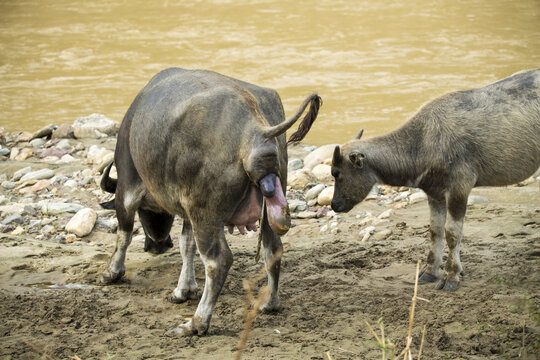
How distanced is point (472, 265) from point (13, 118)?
32.9ft

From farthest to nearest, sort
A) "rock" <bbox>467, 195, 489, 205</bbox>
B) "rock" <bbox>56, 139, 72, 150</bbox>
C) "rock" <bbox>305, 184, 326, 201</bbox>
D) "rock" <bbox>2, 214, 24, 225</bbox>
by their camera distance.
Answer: "rock" <bbox>56, 139, 72, 150</bbox> < "rock" <bbox>305, 184, 326, 201</bbox> < "rock" <bbox>2, 214, 24, 225</bbox> < "rock" <bbox>467, 195, 489, 205</bbox>

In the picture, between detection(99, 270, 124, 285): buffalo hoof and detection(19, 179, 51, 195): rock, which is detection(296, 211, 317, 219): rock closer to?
detection(99, 270, 124, 285): buffalo hoof

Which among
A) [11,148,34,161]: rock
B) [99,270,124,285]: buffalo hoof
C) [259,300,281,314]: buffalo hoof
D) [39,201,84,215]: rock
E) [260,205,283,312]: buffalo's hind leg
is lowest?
[11,148,34,161]: rock

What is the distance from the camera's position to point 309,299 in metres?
6.19

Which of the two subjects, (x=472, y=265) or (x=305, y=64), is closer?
(x=472, y=265)

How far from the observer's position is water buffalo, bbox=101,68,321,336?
17.2 ft

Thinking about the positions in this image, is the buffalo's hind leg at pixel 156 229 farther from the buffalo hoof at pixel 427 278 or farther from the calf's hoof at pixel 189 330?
the buffalo hoof at pixel 427 278

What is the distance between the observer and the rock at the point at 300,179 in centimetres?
959

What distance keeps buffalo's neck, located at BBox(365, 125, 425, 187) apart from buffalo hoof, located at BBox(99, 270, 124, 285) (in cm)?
255

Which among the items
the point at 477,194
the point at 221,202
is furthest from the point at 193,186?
the point at 477,194

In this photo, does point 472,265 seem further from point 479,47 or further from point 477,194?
point 479,47

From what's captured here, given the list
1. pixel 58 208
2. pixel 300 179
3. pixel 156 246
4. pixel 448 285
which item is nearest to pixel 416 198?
pixel 300 179

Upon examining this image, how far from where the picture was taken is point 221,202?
5.31 m

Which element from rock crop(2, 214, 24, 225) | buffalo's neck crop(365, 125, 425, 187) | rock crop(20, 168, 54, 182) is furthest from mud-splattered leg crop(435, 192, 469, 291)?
rock crop(20, 168, 54, 182)
